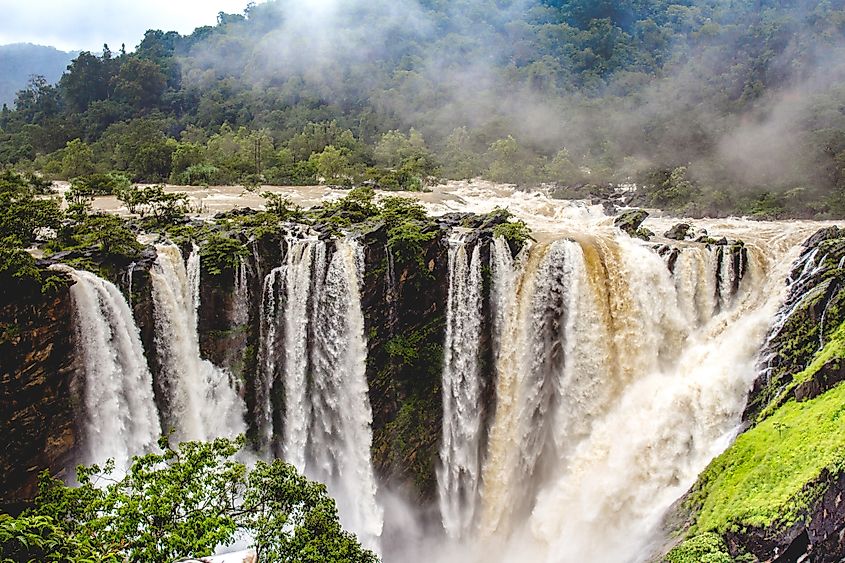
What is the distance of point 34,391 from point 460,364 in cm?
1023

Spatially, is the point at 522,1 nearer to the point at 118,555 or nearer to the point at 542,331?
the point at 542,331

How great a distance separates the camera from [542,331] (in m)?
17.0

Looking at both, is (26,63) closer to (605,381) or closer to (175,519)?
(605,381)

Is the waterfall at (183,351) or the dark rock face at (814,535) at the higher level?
the waterfall at (183,351)

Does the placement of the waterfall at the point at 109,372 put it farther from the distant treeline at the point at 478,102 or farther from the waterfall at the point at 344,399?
the distant treeline at the point at 478,102

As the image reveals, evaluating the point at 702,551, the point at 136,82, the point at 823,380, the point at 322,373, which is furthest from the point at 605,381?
the point at 136,82

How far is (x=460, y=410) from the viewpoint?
689 inches

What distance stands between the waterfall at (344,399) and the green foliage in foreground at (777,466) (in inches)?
326

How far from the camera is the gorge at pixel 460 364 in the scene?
1327cm

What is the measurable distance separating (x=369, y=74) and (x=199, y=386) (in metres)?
62.2

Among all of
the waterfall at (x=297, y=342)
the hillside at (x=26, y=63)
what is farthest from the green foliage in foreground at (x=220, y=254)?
the hillside at (x=26, y=63)

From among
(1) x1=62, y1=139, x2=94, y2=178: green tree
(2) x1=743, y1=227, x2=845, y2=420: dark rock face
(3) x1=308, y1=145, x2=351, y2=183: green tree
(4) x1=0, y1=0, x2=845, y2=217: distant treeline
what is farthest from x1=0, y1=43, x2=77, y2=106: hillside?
(2) x1=743, y1=227, x2=845, y2=420: dark rock face

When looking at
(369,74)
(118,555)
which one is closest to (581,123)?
(369,74)

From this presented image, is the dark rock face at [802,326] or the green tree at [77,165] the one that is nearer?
the dark rock face at [802,326]
